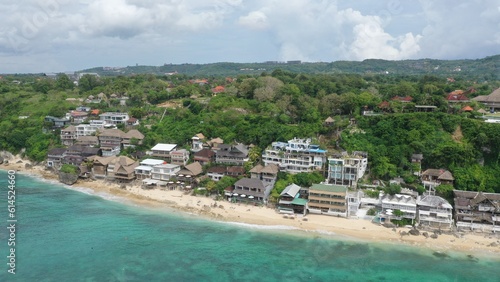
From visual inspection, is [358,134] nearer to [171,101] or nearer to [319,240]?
[319,240]

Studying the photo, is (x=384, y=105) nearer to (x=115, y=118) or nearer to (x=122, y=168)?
(x=122, y=168)

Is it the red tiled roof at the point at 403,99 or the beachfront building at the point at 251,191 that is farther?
the red tiled roof at the point at 403,99

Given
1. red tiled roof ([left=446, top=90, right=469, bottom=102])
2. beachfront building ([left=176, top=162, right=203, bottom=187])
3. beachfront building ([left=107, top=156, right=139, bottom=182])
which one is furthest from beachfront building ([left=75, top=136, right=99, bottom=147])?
red tiled roof ([left=446, top=90, right=469, bottom=102])

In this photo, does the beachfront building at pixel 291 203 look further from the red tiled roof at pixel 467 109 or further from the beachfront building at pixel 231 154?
the red tiled roof at pixel 467 109

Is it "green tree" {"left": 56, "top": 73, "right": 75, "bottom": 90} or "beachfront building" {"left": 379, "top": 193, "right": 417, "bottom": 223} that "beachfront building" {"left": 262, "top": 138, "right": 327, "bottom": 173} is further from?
"green tree" {"left": 56, "top": 73, "right": 75, "bottom": 90}

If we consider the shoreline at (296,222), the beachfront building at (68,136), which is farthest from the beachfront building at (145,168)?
the beachfront building at (68,136)

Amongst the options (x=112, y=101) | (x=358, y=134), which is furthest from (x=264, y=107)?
(x=112, y=101)
